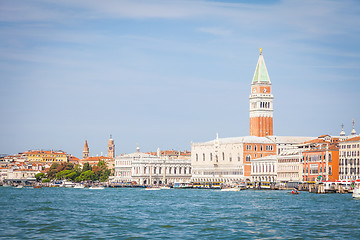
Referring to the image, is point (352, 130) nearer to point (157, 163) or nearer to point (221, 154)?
point (221, 154)

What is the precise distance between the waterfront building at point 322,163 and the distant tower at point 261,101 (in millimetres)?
34869

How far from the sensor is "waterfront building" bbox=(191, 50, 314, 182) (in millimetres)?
145750

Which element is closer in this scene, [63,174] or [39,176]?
[63,174]

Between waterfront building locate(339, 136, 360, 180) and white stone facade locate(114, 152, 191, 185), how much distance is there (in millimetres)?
63767

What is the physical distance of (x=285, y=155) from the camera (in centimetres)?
13025

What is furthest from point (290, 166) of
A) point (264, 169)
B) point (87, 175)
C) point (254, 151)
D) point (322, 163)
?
point (87, 175)

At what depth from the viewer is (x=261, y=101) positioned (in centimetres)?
15425

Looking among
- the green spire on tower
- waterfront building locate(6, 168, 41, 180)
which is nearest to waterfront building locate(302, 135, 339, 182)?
the green spire on tower

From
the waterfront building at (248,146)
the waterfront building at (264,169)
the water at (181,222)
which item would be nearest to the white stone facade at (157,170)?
the waterfront building at (248,146)

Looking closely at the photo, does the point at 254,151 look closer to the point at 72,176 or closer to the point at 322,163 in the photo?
the point at 322,163

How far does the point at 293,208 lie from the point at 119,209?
1385cm

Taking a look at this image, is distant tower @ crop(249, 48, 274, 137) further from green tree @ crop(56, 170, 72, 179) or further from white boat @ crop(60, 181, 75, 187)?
green tree @ crop(56, 170, 72, 179)

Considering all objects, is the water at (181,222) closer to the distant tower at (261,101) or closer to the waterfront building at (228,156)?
the waterfront building at (228,156)

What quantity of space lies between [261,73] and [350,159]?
50676 millimetres
